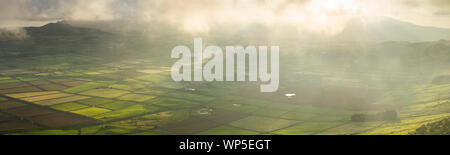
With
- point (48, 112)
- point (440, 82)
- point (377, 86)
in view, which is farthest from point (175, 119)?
point (440, 82)

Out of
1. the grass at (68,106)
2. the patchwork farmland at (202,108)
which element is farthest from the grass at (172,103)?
the grass at (68,106)

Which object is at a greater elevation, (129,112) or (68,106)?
(68,106)

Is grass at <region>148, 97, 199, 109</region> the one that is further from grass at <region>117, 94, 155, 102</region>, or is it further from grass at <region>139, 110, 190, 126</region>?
grass at <region>139, 110, 190, 126</region>

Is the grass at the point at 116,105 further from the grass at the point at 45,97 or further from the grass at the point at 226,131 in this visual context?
the grass at the point at 226,131

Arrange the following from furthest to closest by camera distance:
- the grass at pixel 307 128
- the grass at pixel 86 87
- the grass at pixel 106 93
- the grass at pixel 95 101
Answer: the grass at pixel 86 87, the grass at pixel 106 93, the grass at pixel 95 101, the grass at pixel 307 128

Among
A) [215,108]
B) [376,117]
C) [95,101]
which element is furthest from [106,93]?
[376,117]

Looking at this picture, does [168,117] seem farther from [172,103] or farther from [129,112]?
[172,103]

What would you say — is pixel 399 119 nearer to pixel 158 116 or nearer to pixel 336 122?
pixel 336 122

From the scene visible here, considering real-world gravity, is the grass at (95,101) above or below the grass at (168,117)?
above

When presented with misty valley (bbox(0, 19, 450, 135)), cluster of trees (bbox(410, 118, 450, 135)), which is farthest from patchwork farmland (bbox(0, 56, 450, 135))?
cluster of trees (bbox(410, 118, 450, 135))
